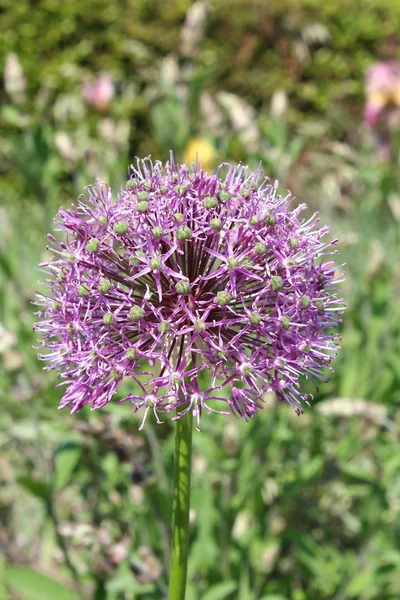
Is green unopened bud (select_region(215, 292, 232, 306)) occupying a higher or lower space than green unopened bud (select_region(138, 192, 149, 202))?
lower

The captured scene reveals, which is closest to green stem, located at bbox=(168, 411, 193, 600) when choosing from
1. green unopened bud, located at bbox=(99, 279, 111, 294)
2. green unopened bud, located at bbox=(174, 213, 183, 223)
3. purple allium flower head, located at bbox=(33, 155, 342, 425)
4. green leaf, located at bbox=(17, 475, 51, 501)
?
purple allium flower head, located at bbox=(33, 155, 342, 425)

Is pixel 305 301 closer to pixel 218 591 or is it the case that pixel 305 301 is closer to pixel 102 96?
pixel 218 591

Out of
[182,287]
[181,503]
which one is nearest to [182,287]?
[182,287]

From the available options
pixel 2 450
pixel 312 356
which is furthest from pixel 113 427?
pixel 2 450

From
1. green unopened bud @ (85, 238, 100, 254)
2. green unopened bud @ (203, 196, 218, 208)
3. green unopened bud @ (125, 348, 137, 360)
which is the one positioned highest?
green unopened bud @ (203, 196, 218, 208)

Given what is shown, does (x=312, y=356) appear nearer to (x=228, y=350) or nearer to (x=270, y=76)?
(x=228, y=350)

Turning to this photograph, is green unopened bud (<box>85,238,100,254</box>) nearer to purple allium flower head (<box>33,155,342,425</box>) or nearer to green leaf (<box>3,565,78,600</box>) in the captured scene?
purple allium flower head (<box>33,155,342,425</box>)
